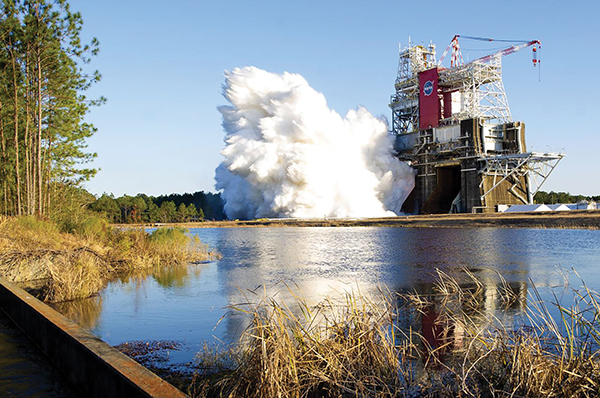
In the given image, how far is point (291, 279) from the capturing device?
16297 millimetres

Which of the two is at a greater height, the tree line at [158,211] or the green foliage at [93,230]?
the tree line at [158,211]

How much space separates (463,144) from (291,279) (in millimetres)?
44990

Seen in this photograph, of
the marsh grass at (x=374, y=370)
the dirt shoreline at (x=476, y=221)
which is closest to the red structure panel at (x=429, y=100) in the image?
the dirt shoreline at (x=476, y=221)

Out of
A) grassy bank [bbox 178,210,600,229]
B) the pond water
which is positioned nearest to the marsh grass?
the pond water

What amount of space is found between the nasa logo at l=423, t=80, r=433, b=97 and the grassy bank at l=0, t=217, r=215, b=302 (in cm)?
4345

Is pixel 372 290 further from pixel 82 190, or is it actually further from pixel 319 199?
pixel 319 199

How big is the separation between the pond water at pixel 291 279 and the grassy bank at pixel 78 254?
0.57 meters

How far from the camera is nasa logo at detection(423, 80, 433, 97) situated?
62.4m

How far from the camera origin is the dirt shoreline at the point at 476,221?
4381 cm

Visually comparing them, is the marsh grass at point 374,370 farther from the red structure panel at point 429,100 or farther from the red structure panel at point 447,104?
the red structure panel at point 447,104

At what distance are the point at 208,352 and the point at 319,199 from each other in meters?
55.5

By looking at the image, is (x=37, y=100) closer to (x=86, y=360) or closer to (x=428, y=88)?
(x=86, y=360)

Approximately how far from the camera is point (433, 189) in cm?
6131

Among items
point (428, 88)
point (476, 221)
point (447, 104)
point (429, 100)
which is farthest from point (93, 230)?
point (447, 104)
